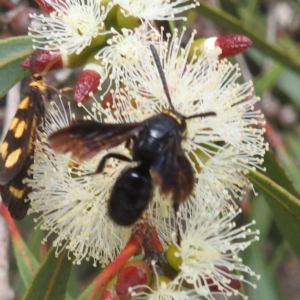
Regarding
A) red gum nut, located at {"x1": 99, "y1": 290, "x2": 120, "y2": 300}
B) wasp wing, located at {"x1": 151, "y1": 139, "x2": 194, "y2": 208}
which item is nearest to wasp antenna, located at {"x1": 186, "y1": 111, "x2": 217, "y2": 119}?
wasp wing, located at {"x1": 151, "y1": 139, "x2": 194, "y2": 208}

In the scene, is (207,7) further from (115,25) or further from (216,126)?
(216,126)

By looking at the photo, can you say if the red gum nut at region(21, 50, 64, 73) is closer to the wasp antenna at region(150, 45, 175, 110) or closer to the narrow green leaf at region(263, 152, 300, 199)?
the wasp antenna at region(150, 45, 175, 110)

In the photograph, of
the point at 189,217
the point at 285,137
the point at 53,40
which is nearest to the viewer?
the point at 189,217

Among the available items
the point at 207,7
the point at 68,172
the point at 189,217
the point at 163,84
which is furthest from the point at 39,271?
the point at 207,7

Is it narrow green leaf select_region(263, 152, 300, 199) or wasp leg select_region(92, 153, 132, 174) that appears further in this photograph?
narrow green leaf select_region(263, 152, 300, 199)

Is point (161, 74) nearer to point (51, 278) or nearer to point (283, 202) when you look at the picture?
point (283, 202)

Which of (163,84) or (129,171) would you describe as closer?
(129,171)

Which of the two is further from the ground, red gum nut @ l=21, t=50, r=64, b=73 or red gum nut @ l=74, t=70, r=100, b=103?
red gum nut @ l=21, t=50, r=64, b=73
